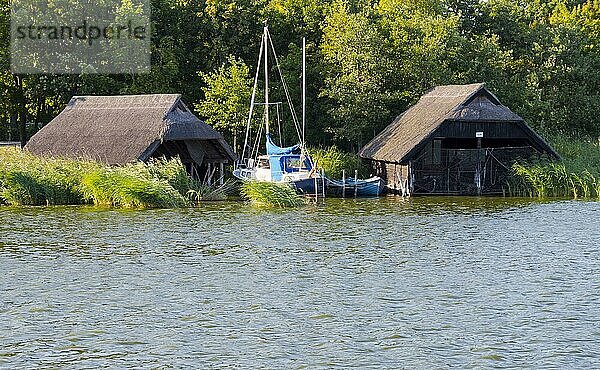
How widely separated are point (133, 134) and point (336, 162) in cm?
764

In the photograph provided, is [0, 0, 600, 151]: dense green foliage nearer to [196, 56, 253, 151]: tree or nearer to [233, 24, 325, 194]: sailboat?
[196, 56, 253, 151]: tree

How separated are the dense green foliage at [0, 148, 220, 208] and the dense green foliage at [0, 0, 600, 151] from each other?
27.9 feet

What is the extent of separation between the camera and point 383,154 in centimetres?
3516

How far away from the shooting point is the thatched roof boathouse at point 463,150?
113ft

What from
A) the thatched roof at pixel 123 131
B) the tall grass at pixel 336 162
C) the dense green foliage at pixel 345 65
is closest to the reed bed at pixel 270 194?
the thatched roof at pixel 123 131

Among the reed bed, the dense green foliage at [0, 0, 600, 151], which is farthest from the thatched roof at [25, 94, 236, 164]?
the dense green foliage at [0, 0, 600, 151]

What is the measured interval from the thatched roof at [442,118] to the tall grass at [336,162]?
2.39 feet

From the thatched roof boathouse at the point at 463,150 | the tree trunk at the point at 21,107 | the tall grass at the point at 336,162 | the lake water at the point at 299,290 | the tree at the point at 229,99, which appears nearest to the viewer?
the lake water at the point at 299,290

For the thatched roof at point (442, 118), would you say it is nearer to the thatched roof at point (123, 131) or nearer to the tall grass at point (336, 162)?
the tall grass at point (336, 162)

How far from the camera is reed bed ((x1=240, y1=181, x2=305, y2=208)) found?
2966 cm

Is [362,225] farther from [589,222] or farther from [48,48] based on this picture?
[48,48]

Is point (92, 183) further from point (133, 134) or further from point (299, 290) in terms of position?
point (299, 290)

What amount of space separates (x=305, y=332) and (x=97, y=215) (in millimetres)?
14429

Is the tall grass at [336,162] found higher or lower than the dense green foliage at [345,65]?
lower
